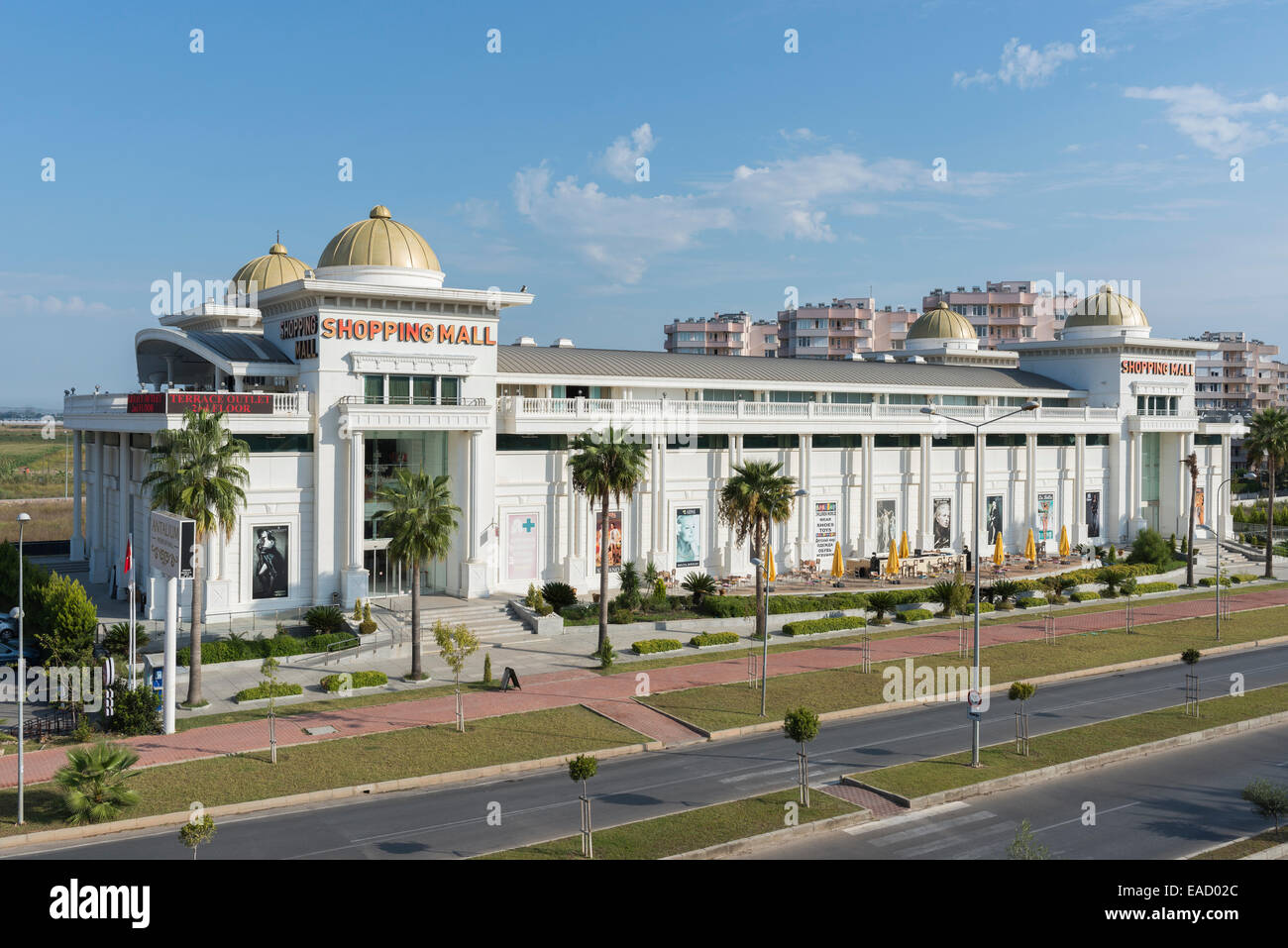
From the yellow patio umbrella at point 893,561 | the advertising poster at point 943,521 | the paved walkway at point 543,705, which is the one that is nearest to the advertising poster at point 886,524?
the advertising poster at point 943,521

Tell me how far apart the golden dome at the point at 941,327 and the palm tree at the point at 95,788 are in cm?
8080

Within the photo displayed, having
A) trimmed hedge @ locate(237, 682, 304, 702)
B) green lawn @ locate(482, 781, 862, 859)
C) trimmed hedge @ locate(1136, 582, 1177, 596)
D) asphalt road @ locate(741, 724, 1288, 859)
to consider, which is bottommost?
asphalt road @ locate(741, 724, 1288, 859)

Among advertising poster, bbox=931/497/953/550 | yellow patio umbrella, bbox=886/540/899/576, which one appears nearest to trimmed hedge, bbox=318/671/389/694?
yellow patio umbrella, bbox=886/540/899/576

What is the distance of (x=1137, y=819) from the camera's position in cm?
2689

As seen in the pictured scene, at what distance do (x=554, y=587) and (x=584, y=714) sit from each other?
1582cm

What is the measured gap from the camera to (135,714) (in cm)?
3328

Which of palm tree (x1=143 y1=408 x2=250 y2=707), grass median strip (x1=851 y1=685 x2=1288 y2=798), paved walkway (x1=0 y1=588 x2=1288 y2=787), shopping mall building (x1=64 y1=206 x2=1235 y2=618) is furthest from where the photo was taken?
shopping mall building (x1=64 y1=206 x2=1235 y2=618)

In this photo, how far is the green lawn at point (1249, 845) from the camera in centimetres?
2417

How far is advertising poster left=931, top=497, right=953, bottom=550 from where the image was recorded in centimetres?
7112

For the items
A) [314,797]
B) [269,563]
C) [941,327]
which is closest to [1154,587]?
[941,327]

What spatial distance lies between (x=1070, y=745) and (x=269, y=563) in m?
33.5

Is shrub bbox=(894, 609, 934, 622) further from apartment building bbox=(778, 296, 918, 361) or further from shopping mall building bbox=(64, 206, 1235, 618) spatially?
apartment building bbox=(778, 296, 918, 361)

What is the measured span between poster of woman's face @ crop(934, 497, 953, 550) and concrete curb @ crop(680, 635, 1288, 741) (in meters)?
22.5

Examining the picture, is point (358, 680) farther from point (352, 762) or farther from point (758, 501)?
point (758, 501)
